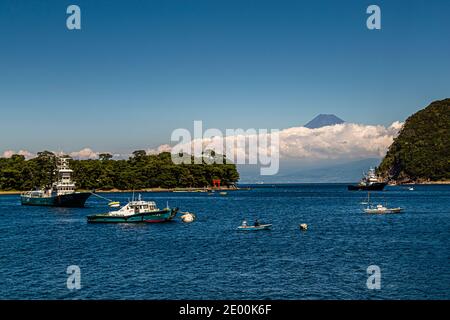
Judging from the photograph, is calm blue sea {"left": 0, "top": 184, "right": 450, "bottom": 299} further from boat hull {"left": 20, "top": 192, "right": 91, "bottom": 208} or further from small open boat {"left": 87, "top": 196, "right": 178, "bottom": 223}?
boat hull {"left": 20, "top": 192, "right": 91, "bottom": 208}

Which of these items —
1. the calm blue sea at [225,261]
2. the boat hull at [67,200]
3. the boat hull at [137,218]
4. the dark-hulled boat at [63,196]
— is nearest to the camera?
the calm blue sea at [225,261]

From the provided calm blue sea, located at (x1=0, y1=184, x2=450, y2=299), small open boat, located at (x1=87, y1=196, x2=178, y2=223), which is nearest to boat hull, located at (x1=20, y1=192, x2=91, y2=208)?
small open boat, located at (x1=87, y1=196, x2=178, y2=223)

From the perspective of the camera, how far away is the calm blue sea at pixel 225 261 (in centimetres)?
4334

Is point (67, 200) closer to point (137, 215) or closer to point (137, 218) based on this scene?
point (137, 218)

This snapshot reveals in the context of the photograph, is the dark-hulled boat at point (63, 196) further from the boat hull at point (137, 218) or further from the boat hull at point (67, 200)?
the boat hull at point (137, 218)

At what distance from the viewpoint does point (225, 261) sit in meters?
58.5

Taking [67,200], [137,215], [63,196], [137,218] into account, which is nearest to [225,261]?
[137,215]

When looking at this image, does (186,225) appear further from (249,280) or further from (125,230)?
(249,280)

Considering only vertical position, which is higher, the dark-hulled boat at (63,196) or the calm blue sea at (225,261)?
the dark-hulled boat at (63,196)

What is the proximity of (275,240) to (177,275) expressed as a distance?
3097 centimetres

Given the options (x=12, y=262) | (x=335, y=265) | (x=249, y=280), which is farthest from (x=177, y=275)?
(x=12, y=262)

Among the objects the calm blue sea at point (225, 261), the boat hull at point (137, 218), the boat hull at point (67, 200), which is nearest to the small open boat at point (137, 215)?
the boat hull at point (137, 218)

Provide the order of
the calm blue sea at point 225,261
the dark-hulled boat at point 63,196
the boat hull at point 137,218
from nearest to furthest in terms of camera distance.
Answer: the calm blue sea at point 225,261 → the boat hull at point 137,218 → the dark-hulled boat at point 63,196

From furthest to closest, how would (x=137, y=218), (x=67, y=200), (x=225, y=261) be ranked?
(x=67, y=200), (x=137, y=218), (x=225, y=261)
